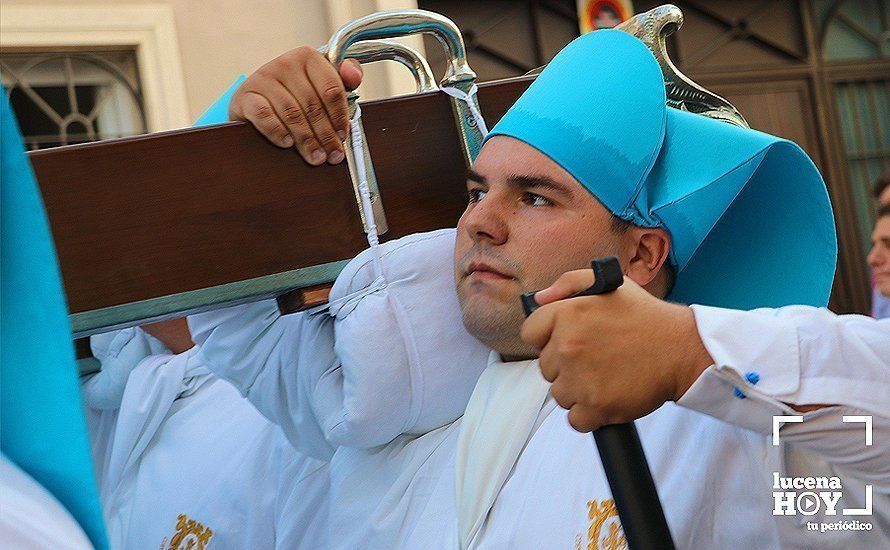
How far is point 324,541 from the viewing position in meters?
2.33

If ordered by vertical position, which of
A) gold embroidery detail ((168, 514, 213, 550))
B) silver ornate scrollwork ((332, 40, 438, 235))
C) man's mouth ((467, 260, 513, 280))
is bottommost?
gold embroidery detail ((168, 514, 213, 550))

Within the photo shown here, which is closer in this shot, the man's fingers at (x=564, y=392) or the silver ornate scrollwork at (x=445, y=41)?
the man's fingers at (x=564, y=392)

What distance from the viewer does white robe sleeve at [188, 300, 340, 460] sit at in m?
2.21

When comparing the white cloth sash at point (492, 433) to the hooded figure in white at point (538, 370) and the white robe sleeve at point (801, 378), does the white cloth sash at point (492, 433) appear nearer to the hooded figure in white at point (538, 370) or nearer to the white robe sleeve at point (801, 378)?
the hooded figure in white at point (538, 370)

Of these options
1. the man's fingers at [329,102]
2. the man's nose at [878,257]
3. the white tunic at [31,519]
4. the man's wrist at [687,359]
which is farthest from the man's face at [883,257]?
the white tunic at [31,519]

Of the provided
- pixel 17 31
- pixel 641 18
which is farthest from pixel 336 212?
pixel 17 31

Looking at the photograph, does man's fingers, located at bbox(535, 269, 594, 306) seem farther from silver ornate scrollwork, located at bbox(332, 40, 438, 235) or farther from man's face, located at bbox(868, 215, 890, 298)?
man's face, located at bbox(868, 215, 890, 298)

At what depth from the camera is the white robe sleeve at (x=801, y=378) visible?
1380mm

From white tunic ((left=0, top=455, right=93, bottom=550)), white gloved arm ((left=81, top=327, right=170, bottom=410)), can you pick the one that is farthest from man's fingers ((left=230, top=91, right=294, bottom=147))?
white gloved arm ((left=81, top=327, right=170, bottom=410))

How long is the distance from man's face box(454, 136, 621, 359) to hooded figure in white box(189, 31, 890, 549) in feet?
0.10

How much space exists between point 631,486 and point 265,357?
46.9 inches

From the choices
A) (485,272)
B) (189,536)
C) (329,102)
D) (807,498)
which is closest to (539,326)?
(807,498)

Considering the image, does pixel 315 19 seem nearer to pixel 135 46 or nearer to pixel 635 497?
pixel 135 46

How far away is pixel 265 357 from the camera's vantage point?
2.25m
